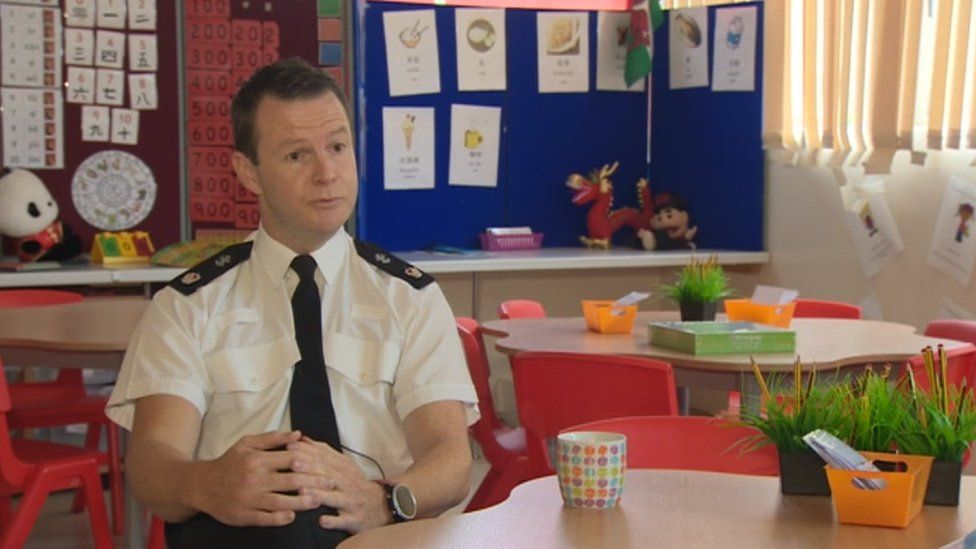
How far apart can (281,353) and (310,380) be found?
68 mm

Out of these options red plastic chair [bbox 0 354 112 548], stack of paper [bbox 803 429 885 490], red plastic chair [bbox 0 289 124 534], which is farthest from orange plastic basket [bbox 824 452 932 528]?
red plastic chair [bbox 0 289 124 534]

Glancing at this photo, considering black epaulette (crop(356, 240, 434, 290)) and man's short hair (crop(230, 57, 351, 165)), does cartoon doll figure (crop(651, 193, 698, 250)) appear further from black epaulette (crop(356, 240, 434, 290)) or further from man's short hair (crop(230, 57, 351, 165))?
man's short hair (crop(230, 57, 351, 165))

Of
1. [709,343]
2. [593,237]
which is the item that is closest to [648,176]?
[593,237]

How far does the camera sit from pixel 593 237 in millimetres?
6594

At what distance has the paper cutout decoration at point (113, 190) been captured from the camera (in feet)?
18.7

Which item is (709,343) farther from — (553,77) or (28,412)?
(553,77)

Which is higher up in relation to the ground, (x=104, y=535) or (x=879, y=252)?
(x=879, y=252)

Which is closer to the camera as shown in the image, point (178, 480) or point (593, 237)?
point (178, 480)

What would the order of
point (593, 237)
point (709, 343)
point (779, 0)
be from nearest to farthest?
point (709, 343) → point (779, 0) → point (593, 237)

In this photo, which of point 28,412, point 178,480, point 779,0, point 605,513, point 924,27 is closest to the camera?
point 605,513

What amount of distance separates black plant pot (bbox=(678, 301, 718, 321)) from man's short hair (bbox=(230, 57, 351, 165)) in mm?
1899

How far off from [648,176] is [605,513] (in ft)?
16.8

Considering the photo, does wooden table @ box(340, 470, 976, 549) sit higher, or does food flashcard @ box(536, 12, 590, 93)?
food flashcard @ box(536, 12, 590, 93)

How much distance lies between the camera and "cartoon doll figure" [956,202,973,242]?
4.95 m
